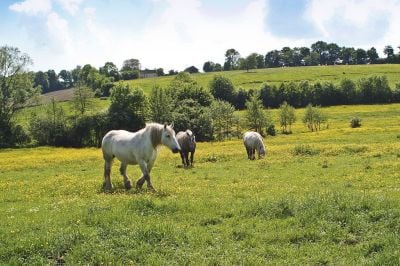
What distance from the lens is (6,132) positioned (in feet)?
295

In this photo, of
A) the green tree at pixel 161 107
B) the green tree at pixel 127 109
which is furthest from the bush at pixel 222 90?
the green tree at pixel 161 107

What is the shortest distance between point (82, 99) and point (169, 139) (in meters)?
84.6

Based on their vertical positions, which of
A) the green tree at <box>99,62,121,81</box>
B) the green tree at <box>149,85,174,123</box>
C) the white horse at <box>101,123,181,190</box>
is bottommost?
the white horse at <box>101,123,181,190</box>

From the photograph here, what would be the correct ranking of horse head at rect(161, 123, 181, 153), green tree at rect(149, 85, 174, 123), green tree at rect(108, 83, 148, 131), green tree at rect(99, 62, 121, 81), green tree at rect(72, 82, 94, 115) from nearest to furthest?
horse head at rect(161, 123, 181, 153) < green tree at rect(149, 85, 174, 123) < green tree at rect(108, 83, 148, 131) < green tree at rect(72, 82, 94, 115) < green tree at rect(99, 62, 121, 81)

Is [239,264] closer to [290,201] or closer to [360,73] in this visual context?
[290,201]

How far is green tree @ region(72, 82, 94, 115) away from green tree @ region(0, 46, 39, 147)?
8453 millimetres

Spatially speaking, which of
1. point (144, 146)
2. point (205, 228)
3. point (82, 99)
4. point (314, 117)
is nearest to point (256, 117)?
point (314, 117)

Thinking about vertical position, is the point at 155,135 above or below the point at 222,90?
below

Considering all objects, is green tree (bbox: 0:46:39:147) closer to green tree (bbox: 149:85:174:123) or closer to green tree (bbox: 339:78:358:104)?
green tree (bbox: 149:85:174:123)

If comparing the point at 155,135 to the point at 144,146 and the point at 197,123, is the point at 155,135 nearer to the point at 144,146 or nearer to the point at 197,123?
the point at 144,146

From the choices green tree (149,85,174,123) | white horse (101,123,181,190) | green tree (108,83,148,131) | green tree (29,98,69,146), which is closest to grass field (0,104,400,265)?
white horse (101,123,181,190)

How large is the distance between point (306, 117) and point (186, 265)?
300 ft

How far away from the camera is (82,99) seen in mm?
99500

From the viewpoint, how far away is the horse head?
Result: 62.2 ft
